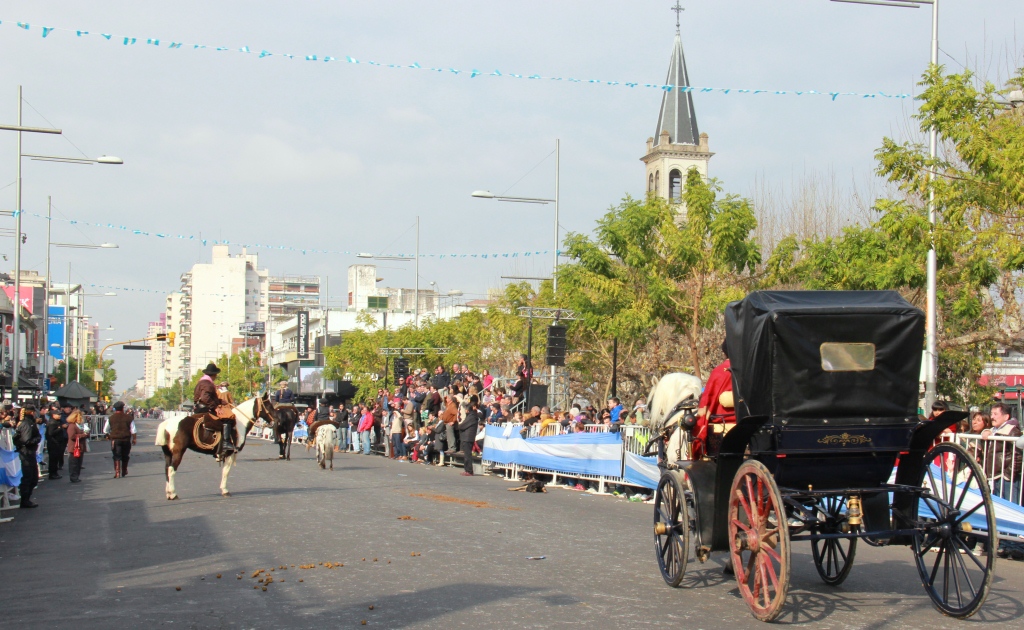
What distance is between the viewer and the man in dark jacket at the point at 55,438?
25.8 m

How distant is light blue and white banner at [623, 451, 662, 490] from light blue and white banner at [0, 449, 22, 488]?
10103 mm

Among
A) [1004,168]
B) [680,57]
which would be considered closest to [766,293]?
[1004,168]

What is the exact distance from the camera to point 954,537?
7.44 metres

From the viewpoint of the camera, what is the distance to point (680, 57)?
95.9 m

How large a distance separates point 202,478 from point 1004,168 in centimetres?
1660

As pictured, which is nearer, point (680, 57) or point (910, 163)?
point (910, 163)

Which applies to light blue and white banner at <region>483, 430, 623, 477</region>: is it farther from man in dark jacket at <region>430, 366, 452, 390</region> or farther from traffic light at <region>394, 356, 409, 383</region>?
traffic light at <region>394, 356, 409, 383</region>

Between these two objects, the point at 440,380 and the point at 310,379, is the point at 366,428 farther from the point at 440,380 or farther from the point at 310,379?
the point at 310,379

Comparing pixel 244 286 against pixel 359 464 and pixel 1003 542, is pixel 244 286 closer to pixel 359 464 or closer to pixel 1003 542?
pixel 359 464

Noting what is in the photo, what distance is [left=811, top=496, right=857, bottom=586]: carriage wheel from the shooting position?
26.6 feet

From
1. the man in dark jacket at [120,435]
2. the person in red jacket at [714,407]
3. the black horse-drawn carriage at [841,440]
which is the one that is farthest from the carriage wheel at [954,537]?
the man in dark jacket at [120,435]

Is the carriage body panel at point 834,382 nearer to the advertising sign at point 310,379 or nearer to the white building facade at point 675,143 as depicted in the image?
the advertising sign at point 310,379

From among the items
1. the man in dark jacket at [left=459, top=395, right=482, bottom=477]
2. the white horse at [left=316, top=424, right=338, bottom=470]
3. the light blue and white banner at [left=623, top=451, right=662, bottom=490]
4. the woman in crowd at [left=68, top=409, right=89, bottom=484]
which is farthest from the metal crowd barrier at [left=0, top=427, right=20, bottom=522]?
the man in dark jacket at [left=459, top=395, right=482, bottom=477]

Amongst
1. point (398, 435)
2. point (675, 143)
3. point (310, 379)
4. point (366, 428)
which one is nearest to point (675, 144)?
point (675, 143)
